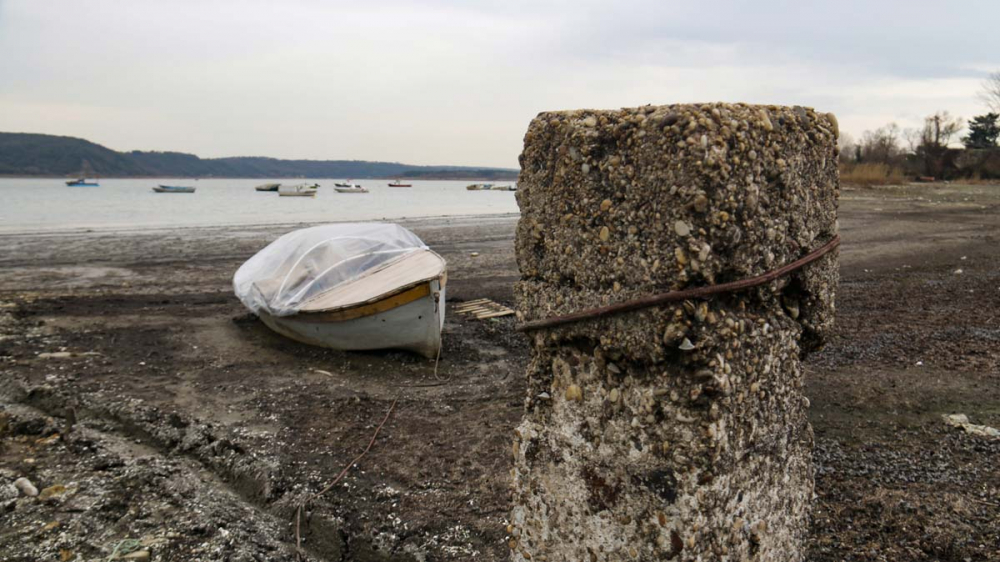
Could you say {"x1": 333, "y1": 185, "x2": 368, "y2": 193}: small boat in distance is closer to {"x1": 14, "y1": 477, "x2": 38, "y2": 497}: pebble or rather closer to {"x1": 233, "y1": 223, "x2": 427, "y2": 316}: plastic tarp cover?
{"x1": 233, "y1": 223, "x2": 427, "y2": 316}: plastic tarp cover

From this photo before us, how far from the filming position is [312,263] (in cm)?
915

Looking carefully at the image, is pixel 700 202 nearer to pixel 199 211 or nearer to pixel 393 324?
pixel 393 324

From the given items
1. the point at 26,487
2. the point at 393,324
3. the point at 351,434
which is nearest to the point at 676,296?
the point at 351,434

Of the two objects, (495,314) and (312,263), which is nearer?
(312,263)

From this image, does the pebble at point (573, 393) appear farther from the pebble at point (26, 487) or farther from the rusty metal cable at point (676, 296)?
the pebble at point (26, 487)

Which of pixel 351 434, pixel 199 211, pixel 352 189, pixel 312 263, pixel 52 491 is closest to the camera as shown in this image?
pixel 52 491

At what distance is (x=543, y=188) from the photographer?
2.32 metres

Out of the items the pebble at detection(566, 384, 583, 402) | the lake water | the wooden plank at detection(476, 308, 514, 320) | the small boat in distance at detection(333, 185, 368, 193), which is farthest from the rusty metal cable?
the small boat in distance at detection(333, 185, 368, 193)

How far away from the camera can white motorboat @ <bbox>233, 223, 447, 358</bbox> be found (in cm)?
793

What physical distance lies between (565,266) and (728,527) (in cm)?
93

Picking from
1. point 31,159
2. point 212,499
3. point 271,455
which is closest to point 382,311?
point 271,455

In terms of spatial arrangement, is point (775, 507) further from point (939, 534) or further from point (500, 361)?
point (500, 361)

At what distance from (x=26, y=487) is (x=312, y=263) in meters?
4.89

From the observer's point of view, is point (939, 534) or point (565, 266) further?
point (939, 534)
